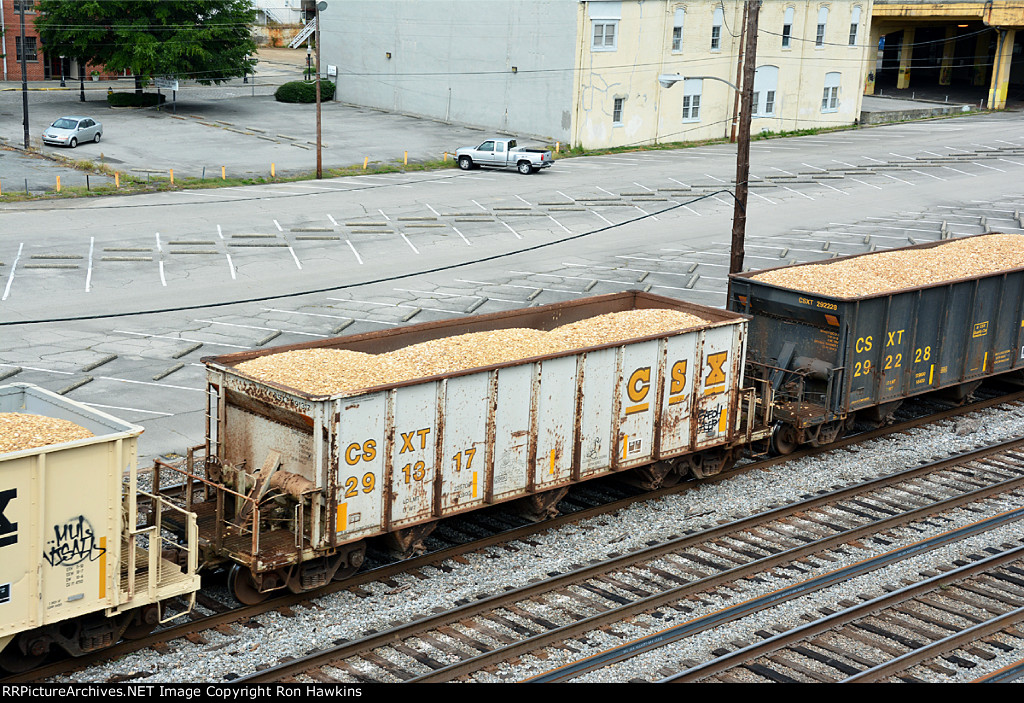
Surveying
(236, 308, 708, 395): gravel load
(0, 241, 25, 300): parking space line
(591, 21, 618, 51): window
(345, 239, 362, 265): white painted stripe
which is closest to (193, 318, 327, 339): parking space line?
(0, 241, 25, 300): parking space line

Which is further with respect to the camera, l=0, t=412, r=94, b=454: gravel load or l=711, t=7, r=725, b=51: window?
l=711, t=7, r=725, b=51: window

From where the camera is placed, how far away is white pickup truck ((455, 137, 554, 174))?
5138 centimetres

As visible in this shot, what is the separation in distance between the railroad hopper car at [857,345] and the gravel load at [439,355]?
2.88 metres

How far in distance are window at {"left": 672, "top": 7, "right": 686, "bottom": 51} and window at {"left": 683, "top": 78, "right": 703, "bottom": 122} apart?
6.79 ft

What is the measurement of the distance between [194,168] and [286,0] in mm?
55922

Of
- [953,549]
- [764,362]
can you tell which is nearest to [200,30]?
[764,362]

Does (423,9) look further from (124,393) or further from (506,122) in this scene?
(124,393)

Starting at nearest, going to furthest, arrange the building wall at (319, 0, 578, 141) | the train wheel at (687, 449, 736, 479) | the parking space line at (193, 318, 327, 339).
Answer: the train wheel at (687, 449, 736, 479)
the parking space line at (193, 318, 327, 339)
the building wall at (319, 0, 578, 141)

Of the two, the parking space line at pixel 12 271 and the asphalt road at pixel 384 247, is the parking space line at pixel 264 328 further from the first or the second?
the parking space line at pixel 12 271

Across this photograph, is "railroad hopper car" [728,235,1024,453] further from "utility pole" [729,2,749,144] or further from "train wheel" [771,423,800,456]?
"utility pole" [729,2,749,144]

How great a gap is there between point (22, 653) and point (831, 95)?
66.1 meters

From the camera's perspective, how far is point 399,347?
16.5 metres

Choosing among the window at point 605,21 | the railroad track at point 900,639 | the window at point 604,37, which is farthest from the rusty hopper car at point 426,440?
the window at point 604,37

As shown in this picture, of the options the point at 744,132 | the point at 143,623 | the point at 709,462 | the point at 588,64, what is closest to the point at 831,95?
the point at 588,64
